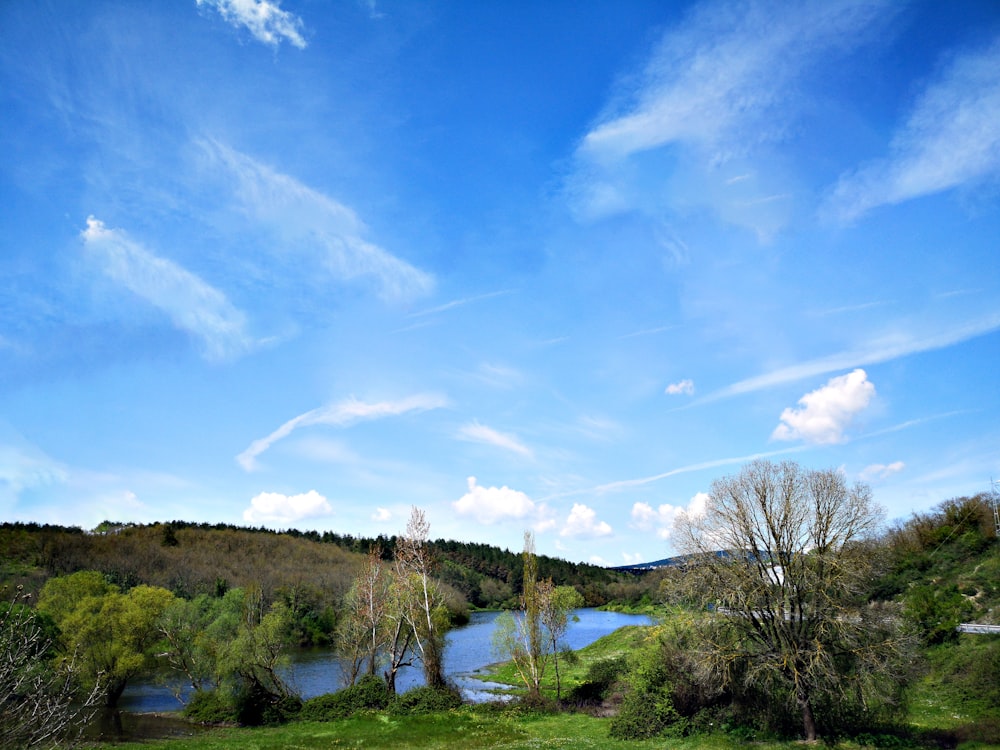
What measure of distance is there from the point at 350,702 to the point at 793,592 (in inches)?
1207

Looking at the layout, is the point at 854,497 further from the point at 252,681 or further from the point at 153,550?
the point at 153,550

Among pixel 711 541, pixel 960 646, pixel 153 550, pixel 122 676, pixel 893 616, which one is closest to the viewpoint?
pixel 893 616

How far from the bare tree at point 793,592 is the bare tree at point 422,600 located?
22526 mm

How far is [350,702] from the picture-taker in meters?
41.3

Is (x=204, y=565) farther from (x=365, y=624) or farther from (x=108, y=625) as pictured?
(x=365, y=624)

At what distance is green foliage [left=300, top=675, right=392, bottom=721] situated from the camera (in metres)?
40.4

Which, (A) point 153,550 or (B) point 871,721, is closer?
(B) point 871,721

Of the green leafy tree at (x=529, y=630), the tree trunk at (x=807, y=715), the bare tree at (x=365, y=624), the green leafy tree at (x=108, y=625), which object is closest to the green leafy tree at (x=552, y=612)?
the green leafy tree at (x=529, y=630)

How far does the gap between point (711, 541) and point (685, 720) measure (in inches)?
414

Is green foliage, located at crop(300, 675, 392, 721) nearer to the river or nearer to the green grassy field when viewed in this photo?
the green grassy field

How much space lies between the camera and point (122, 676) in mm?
47688

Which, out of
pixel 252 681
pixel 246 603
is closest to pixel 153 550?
pixel 246 603

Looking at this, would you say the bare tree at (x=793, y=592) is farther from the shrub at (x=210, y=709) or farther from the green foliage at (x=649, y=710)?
the shrub at (x=210, y=709)

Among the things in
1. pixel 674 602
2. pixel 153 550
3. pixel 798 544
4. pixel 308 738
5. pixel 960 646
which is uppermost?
pixel 153 550
